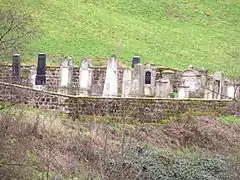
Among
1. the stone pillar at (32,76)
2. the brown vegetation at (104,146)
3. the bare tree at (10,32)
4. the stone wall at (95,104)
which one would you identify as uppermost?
the bare tree at (10,32)

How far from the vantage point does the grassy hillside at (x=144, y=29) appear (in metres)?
39.6

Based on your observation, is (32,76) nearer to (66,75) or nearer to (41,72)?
(41,72)

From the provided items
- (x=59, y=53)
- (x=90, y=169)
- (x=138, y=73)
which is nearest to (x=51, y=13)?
(x=59, y=53)

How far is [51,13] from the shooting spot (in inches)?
1770

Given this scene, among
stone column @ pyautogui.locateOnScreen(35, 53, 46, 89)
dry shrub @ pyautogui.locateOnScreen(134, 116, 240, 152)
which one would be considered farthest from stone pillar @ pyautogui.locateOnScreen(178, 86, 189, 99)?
stone column @ pyautogui.locateOnScreen(35, 53, 46, 89)

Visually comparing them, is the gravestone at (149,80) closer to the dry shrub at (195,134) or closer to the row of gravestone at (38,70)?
the row of gravestone at (38,70)

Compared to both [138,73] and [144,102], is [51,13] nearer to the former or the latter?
[138,73]

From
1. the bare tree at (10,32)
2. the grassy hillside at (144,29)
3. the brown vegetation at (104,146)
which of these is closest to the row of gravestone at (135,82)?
the bare tree at (10,32)

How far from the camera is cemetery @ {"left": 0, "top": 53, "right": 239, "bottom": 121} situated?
2228cm

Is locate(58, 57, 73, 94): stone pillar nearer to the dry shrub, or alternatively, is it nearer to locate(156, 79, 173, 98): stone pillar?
locate(156, 79, 173, 98): stone pillar

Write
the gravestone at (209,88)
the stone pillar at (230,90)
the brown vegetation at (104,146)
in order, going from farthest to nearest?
the stone pillar at (230,90), the gravestone at (209,88), the brown vegetation at (104,146)

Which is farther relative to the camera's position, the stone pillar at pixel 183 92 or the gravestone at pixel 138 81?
the stone pillar at pixel 183 92

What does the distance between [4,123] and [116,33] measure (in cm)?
2778

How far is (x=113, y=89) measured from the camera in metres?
24.8
